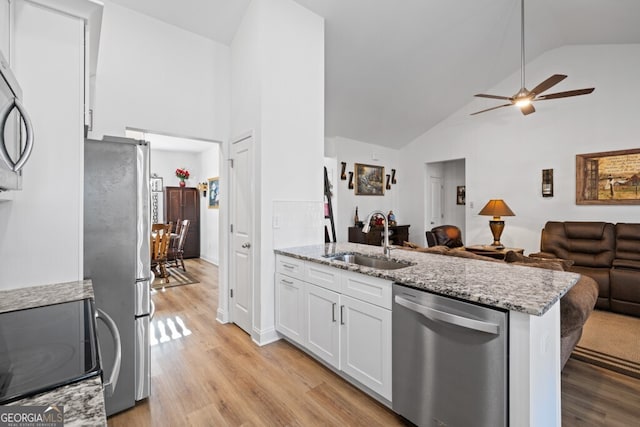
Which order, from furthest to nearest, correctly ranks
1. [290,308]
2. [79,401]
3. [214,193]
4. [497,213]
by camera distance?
[214,193]
[497,213]
[290,308]
[79,401]

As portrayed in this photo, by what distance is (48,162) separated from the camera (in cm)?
148

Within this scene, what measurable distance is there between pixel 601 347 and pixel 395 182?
4885mm

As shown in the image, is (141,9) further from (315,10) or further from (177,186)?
(177,186)

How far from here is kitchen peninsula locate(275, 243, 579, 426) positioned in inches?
50.3

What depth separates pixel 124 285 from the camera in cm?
195

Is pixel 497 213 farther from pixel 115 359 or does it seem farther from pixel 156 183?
pixel 156 183

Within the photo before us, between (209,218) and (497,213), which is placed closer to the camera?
(497,213)

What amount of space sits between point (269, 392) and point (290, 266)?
1020 millimetres

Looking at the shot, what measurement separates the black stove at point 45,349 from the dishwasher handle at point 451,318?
4.53 ft

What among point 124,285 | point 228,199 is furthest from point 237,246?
point 124,285

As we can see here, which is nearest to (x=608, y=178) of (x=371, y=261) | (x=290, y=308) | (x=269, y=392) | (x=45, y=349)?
(x=371, y=261)

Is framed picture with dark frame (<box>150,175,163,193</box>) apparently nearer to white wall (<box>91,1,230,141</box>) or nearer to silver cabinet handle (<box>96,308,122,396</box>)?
white wall (<box>91,1,230,141</box>)

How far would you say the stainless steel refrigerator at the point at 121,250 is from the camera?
6.10ft

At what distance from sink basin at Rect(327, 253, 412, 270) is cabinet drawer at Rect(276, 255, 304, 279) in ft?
0.93
